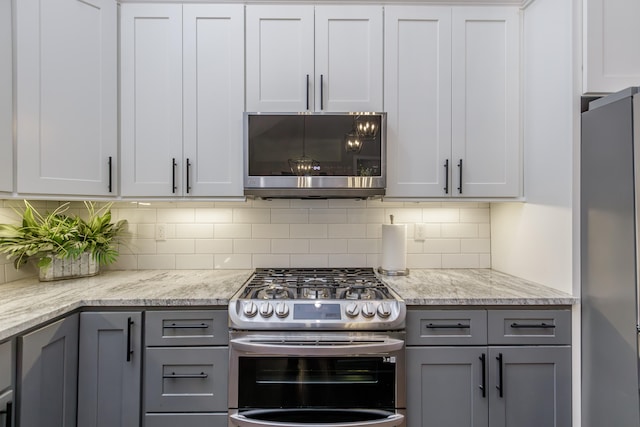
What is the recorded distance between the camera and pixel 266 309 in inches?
59.6

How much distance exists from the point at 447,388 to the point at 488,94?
1.54m

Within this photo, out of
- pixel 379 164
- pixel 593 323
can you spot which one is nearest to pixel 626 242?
pixel 593 323

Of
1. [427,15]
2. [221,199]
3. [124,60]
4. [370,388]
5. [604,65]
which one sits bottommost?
[370,388]

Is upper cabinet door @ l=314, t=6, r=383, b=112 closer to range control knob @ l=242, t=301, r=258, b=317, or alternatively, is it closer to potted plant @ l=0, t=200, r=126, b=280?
range control knob @ l=242, t=301, r=258, b=317

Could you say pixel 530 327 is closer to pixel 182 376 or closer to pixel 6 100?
pixel 182 376

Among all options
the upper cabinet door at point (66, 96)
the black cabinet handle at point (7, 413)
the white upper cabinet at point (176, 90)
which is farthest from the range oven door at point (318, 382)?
the upper cabinet door at point (66, 96)

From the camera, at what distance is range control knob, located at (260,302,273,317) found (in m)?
1.51

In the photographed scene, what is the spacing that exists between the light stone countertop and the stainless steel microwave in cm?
58

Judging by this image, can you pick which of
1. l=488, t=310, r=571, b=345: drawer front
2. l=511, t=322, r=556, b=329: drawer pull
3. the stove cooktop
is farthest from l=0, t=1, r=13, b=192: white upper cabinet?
l=511, t=322, r=556, b=329: drawer pull

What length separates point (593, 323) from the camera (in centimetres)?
148

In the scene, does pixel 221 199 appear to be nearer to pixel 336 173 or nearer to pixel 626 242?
pixel 336 173

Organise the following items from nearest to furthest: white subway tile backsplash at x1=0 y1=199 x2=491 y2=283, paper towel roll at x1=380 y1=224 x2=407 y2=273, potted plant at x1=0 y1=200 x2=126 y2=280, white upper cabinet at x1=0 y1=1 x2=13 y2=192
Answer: white upper cabinet at x1=0 y1=1 x2=13 y2=192, potted plant at x1=0 y1=200 x2=126 y2=280, paper towel roll at x1=380 y1=224 x2=407 y2=273, white subway tile backsplash at x1=0 y1=199 x2=491 y2=283

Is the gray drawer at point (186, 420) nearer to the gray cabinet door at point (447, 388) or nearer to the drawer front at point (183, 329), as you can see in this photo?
the drawer front at point (183, 329)

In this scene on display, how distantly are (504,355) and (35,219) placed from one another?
2.58 m
